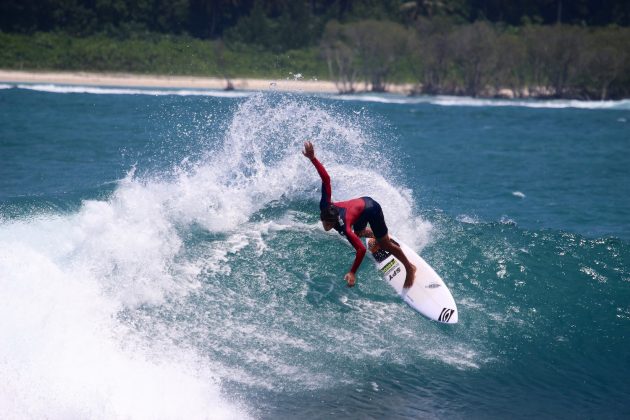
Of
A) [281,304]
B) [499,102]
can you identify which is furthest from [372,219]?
[499,102]

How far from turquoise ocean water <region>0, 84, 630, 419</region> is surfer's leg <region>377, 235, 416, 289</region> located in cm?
39

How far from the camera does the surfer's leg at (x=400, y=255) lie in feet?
31.0

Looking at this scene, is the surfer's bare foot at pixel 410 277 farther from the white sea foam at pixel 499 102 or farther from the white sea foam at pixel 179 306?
the white sea foam at pixel 499 102

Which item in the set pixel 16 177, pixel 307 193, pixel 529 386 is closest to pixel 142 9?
pixel 16 177

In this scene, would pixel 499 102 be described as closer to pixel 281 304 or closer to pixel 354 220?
pixel 281 304

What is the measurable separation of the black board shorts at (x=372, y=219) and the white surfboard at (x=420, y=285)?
0.75 metres

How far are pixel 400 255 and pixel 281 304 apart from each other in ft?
5.07

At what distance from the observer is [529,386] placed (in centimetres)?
850

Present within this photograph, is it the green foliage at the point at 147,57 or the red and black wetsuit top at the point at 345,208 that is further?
the green foliage at the point at 147,57

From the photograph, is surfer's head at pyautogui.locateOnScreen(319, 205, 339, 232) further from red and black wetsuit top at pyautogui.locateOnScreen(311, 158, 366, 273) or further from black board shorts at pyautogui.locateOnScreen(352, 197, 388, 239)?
black board shorts at pyautogui.locateOnScreen(352, 197, 388, 239)

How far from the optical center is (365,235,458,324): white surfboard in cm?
933

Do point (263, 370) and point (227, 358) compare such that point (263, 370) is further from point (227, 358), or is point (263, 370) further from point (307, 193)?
point (307, 193)

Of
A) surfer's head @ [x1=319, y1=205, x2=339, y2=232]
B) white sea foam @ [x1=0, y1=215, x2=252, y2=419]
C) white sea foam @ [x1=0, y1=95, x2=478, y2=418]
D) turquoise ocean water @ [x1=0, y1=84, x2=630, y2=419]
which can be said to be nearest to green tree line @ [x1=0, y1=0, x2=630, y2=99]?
turquoise ocean water @ [x1=0, y1=84, x2=630, y2=419]

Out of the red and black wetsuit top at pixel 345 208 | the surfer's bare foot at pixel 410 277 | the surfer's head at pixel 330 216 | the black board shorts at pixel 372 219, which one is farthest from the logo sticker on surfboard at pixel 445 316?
the surfer's head at pixel 330 216
